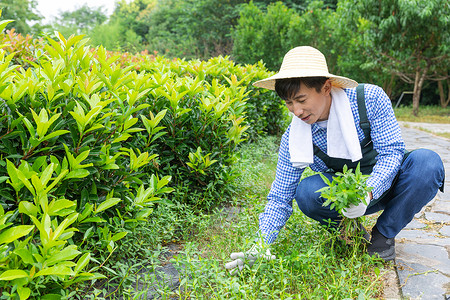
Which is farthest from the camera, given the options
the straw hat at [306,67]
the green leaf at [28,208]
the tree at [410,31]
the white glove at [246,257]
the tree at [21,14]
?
the tree at [21,14]

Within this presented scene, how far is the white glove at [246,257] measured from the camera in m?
2.00

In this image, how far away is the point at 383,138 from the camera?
7.36 ft

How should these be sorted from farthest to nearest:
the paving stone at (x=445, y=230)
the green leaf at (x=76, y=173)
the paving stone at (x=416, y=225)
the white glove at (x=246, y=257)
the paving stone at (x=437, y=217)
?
the paving stone at (x=437, y=217) < the paving stone at (x=416, y=225) < the paving stone at (x=445, y=230) < the white glove at (x=246, y=257) < the green leaf at (x=76, y=173)

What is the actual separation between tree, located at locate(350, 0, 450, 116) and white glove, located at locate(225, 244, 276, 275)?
1016cm

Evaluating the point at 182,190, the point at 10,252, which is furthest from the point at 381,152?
the point at 10,252

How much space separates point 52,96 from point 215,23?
1891cm

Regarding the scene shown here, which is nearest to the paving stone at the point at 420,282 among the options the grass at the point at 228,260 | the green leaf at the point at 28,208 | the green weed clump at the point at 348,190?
the grass at the point at 228,260

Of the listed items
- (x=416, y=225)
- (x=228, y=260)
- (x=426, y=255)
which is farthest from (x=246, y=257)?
(x=416, y=225)

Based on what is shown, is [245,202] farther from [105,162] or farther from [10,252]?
[10,252]

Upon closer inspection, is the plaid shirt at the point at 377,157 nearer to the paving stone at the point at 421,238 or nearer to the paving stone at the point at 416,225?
the paving stone at the point at 421,238

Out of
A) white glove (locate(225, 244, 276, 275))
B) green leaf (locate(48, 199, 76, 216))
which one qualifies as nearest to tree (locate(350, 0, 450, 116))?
white glove (locate(225, 244, 276, 275))

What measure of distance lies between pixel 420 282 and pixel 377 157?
0.71m

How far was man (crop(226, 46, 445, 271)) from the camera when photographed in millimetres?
2193

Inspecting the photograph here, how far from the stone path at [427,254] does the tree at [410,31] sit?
8.38 m
